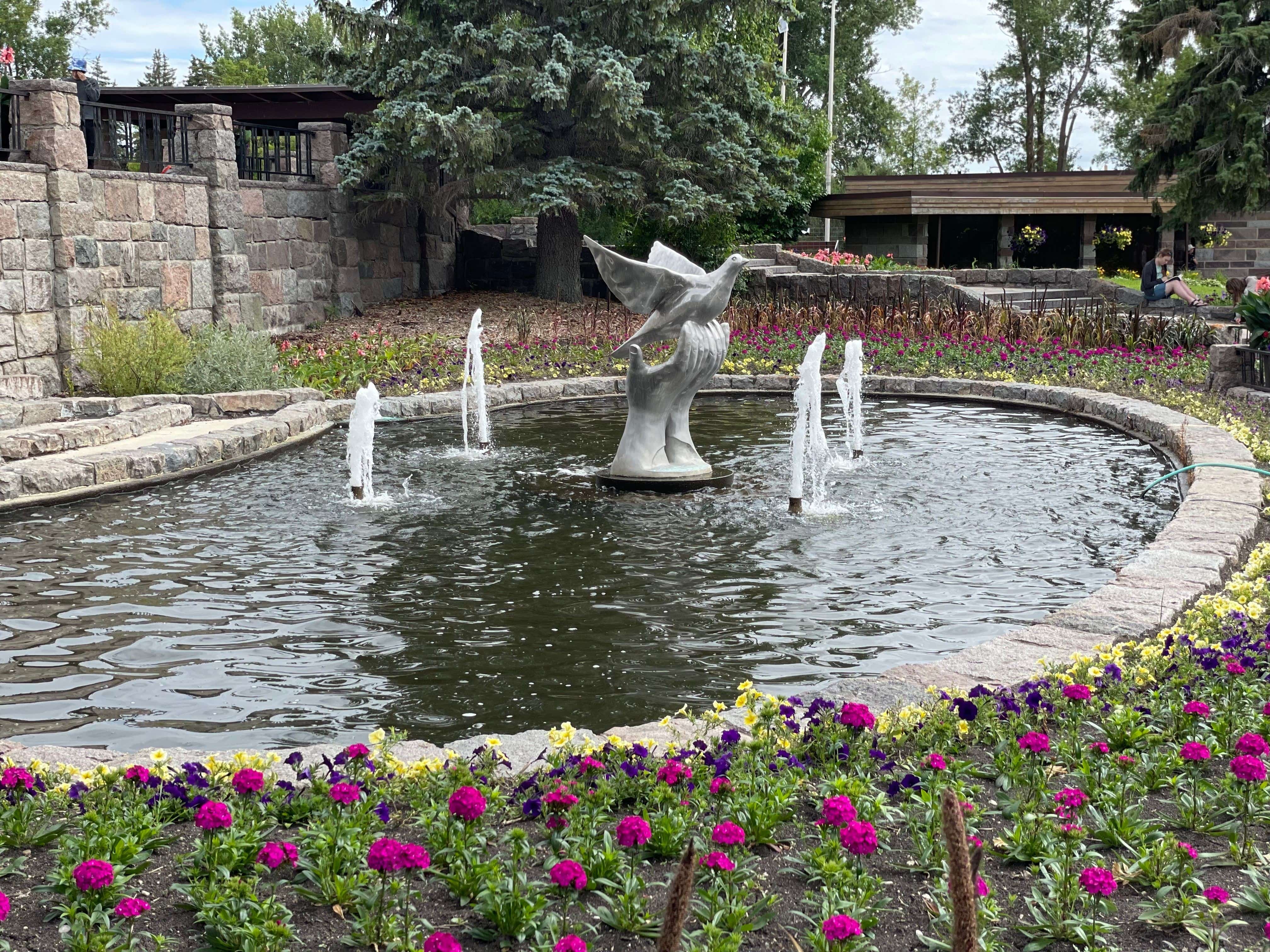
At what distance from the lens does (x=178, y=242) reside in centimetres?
1517

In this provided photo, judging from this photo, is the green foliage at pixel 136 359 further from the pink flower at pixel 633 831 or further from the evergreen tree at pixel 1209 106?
the evergreen tree at pixel 1209 106

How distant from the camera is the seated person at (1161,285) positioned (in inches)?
801

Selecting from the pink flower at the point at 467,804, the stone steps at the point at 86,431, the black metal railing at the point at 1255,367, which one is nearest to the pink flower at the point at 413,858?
the pink flower at the point at 467,804

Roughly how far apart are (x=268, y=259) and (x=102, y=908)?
15.9 metres

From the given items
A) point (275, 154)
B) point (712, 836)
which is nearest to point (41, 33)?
point (275, 154)

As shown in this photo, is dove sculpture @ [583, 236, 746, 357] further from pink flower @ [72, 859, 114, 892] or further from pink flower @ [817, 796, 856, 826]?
pink flower @ [72, 859, 114, 892]

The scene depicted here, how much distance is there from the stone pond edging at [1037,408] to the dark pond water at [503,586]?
0.36 m

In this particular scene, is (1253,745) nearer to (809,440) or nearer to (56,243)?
(809,440)

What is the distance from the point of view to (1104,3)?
4528 cm

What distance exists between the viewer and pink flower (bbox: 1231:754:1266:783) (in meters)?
3.13

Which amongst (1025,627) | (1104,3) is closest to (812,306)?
(1025,627)

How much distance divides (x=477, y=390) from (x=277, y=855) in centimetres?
1072

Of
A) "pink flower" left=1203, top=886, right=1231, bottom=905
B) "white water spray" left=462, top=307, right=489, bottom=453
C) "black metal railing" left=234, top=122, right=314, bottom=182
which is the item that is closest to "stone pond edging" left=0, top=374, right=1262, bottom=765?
"white water spray" left=462, top=307, right=489, bottom=453

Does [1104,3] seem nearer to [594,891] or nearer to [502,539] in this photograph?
[502,539]
